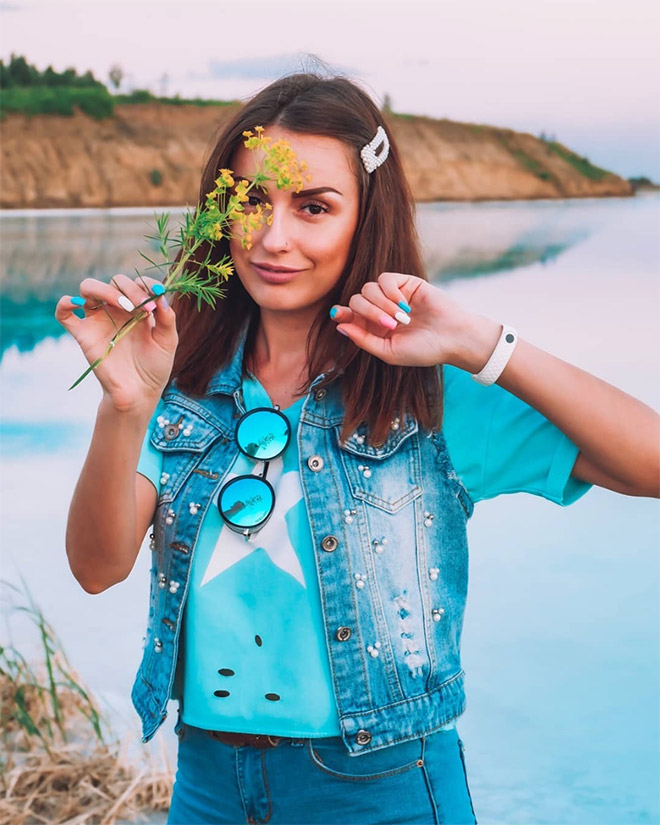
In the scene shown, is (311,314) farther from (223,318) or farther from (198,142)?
(198,142)

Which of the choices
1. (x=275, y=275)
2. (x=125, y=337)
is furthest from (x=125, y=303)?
(x=275, y=275)

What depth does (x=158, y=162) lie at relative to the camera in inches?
272

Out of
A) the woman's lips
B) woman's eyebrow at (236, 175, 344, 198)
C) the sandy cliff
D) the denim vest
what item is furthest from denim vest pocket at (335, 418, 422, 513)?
the sandy cliff

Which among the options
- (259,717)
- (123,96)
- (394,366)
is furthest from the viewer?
(123,96)

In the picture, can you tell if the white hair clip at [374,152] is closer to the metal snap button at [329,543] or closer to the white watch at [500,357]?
the white watch at [500,357]

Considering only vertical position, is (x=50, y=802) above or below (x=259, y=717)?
below

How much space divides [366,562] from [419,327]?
14.3 inches

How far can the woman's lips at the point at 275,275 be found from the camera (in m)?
1.72

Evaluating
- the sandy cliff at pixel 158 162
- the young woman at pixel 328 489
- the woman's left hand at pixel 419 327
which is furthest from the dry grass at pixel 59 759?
the sandy cliff at pixel 158 162

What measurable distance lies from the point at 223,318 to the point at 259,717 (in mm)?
666

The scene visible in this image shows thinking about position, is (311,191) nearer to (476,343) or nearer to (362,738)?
(476,343)

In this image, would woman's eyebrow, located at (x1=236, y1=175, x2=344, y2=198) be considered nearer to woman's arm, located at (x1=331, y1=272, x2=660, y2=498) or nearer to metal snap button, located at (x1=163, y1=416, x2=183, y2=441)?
woman's arm, located at (x1=331, y1=272, x2=660, y2=498)

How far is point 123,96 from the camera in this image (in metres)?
6.69

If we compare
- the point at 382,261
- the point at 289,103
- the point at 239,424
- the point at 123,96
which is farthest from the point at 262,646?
the point at 123,96
